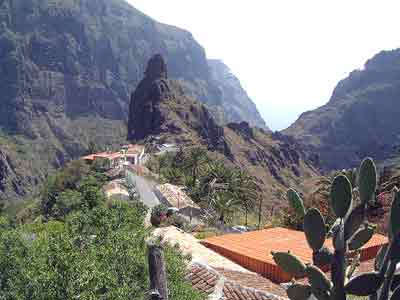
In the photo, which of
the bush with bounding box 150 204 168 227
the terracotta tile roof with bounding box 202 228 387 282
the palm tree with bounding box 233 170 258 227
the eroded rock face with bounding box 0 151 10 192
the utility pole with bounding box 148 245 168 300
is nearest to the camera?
the utility pole with bounding box 148 245 168 300

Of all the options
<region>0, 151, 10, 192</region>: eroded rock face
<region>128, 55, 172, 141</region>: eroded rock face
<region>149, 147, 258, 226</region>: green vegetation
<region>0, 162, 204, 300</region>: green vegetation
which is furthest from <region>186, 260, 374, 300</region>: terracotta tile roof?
<region>0, 151, 10, 192</region>: eroded rock face

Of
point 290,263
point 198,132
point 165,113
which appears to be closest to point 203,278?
point 290,263

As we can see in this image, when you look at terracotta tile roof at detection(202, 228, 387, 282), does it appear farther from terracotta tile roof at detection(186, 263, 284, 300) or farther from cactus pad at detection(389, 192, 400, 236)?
cactus pad at detection(389, 192, 400, 236)

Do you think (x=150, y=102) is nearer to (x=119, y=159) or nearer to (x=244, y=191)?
(x=119, y=159)

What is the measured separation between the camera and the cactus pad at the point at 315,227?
6281 millimetres

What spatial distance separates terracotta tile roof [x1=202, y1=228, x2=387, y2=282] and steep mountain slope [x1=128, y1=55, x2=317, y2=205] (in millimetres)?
100856

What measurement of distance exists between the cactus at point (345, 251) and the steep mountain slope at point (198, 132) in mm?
119875

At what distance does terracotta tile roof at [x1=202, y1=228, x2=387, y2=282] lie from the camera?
69.8 ft

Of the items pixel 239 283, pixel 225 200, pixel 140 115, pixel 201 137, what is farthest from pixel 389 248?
pixel 140 115

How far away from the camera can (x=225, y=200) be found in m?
58.9

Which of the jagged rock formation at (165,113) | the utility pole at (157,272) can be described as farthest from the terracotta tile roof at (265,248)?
the jagged rock formation at (165,113)

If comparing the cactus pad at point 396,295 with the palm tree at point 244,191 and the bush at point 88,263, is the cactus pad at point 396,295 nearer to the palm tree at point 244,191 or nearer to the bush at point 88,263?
the bush at point 88,263

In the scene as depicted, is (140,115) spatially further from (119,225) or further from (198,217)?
Result: (119,225)

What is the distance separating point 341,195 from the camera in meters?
6.20
